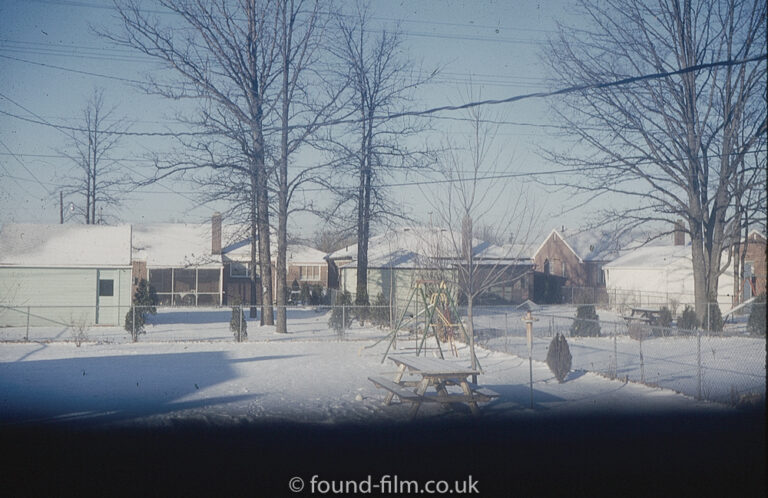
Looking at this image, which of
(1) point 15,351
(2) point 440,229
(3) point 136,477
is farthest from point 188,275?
(3) point 136,477

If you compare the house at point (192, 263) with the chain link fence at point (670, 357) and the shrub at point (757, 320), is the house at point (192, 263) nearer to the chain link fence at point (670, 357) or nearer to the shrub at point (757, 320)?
the chain link fence at point (670, 357)

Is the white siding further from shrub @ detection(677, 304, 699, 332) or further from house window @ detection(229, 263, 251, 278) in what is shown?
shrub @ detection(677, 304, 699, 332)

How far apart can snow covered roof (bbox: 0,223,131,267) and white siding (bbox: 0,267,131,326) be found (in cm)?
33

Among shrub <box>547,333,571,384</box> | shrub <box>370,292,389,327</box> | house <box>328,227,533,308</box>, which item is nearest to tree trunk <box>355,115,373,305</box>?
house <box>328,227,533,308</box>

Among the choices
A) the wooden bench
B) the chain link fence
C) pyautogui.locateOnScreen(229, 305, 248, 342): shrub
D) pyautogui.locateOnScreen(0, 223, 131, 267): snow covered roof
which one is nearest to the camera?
the wooden bench

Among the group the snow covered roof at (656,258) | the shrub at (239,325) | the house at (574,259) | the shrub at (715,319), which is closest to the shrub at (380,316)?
the shrub at (239,325)

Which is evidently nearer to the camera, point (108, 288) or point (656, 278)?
point (108, 288)

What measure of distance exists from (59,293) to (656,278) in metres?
34.6

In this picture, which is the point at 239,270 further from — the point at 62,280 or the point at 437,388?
the point at 437,388

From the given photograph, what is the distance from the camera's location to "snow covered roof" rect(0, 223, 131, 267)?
2578 centimetres

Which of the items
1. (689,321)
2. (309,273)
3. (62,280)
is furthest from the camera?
(309,273)

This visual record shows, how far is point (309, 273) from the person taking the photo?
4841 centimetres

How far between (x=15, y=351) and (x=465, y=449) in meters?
14.6

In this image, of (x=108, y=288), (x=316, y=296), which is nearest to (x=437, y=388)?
(x=108, y=288)
